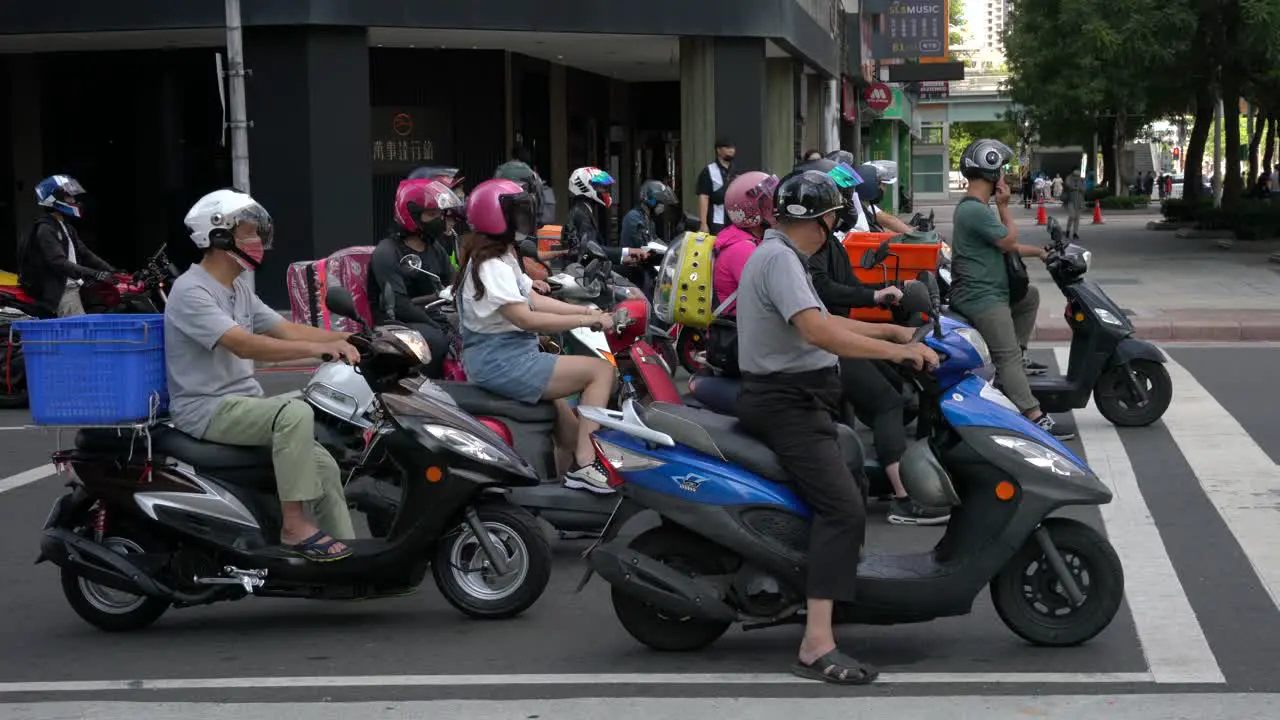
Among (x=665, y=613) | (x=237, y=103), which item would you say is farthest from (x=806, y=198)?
(x=237, y=103)

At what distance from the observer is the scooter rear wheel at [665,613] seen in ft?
20.3

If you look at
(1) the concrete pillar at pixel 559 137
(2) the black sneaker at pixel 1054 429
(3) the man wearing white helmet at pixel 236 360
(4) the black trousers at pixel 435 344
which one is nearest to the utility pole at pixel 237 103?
(4) the black trousers at pixel 435 344

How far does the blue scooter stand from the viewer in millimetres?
6035

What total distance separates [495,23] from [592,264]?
1366 centimetres

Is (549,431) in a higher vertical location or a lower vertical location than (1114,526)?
higher

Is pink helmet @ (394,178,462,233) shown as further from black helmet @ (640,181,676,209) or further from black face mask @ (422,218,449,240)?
black helmet @ (640,181,676,209)

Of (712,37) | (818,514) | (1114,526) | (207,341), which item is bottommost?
(1114,526)

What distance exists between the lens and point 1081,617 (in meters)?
6.22

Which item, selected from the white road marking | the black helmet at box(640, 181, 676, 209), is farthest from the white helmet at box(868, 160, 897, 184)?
the white road marking

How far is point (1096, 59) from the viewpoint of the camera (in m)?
31.7

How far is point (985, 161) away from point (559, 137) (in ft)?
72.9

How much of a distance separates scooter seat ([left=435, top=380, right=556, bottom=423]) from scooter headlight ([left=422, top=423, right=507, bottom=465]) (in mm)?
935

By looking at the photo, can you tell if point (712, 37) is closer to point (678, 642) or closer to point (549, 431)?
point (549, 431)

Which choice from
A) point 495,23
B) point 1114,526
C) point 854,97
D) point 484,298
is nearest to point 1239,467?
point 1114,526
